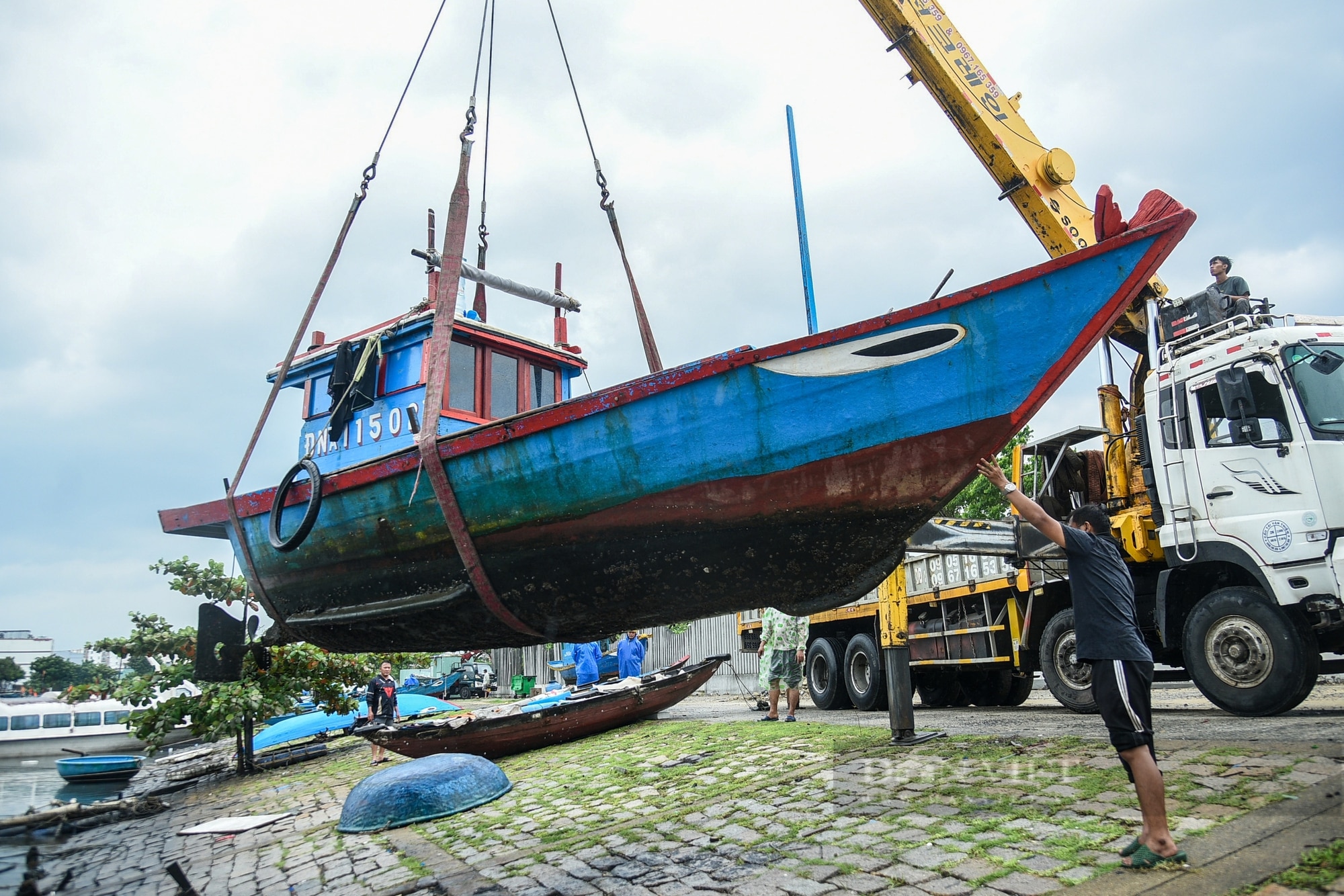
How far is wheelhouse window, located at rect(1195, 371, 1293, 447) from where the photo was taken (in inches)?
242

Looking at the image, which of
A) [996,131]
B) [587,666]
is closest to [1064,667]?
[996,131]

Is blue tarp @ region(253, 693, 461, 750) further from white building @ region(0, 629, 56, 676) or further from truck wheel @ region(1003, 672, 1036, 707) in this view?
white building @ region(0, 629, 56, 676)

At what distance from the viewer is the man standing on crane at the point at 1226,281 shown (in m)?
7.00

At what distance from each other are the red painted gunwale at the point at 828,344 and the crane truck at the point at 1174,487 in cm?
27

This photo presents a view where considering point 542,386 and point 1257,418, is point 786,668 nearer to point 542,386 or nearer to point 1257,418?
point 542,386

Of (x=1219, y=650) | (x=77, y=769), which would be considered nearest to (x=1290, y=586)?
(x=1219, y=650)

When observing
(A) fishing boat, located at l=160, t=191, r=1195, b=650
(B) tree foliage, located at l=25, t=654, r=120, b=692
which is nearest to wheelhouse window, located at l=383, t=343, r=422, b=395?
(A) fishing boat, located at l=160, t=191, r=1195, b=650

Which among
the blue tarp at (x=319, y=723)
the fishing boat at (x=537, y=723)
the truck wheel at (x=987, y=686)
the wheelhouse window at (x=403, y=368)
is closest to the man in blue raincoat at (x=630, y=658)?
the fishing boat at (x=537, y=723)

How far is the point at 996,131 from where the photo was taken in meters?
9.01

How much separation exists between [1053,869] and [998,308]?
2.56 meters

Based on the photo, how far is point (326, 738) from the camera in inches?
647

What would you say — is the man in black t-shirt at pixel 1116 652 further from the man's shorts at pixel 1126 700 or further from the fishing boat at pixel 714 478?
the fishing boat at pixel 714 478

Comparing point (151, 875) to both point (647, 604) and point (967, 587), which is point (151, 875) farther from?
point (967, 587)

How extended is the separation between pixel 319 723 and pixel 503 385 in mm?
→ 12605
